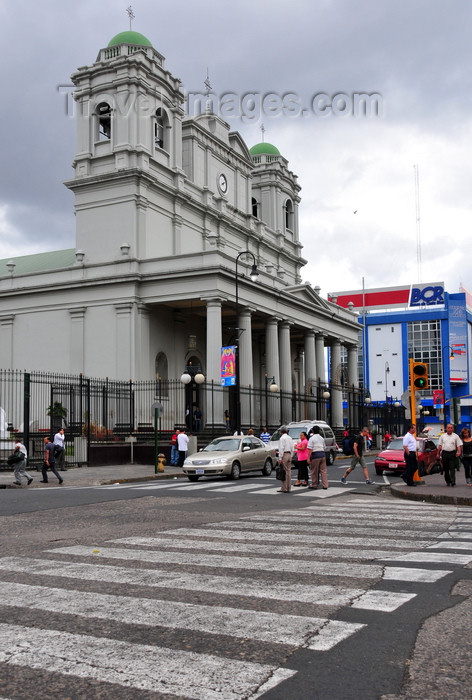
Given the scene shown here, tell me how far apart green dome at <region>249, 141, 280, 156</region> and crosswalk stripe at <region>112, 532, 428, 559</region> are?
197 ft

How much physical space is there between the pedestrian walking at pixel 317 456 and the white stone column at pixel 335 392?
102 ft

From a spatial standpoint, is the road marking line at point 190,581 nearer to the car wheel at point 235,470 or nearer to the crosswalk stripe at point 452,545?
the crosswalk stripe at point 452,545

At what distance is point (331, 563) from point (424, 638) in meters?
2.98

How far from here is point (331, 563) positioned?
26.7 feet

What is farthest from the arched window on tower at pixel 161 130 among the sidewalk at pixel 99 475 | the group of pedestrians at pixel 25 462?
the group of pedestrians at pixel 25 462

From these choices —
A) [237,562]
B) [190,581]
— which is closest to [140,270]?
[237,562]

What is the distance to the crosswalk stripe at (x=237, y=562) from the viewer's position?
764 cm

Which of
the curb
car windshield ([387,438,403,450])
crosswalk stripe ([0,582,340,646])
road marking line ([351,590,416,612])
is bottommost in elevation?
the curb

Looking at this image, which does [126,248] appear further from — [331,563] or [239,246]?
[331,563]

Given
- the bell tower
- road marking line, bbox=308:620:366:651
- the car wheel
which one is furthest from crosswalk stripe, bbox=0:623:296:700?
the bell tower

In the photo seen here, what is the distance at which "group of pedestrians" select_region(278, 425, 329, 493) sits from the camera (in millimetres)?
18906

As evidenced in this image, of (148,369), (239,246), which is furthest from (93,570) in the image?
(239,246)

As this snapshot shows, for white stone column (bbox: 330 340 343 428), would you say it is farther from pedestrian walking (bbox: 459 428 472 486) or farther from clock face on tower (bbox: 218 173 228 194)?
pedestrian walking (bbox: 459 428 472 486)

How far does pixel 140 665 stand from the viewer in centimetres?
461
